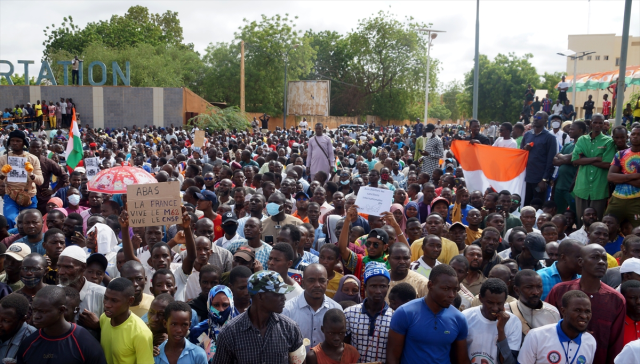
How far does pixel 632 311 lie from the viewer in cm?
461

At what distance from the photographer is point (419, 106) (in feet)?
197

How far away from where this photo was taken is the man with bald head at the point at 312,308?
455cm

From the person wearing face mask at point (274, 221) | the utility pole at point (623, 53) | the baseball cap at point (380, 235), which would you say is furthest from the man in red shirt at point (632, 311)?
the utility pole at point (623, 53)

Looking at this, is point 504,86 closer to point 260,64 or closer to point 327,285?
point 260,64

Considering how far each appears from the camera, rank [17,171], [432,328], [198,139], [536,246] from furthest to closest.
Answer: [198,139], [17,171], [536,246], [432,328]

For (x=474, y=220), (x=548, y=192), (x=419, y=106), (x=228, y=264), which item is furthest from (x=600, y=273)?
(x=419, y=106)

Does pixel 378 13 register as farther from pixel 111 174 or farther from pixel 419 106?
pixel 111 174

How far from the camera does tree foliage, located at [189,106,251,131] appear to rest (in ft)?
104

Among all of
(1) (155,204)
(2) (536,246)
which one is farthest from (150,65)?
(2) (536,246)

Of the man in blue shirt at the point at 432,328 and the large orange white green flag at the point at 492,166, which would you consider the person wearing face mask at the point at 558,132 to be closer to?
the large orange white green flag at the point at 492,166

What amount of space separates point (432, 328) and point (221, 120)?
29285 millimetres

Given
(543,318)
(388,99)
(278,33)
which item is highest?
(278,33)

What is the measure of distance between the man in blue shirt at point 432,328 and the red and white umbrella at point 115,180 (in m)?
4.93

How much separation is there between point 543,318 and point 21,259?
185 inches
